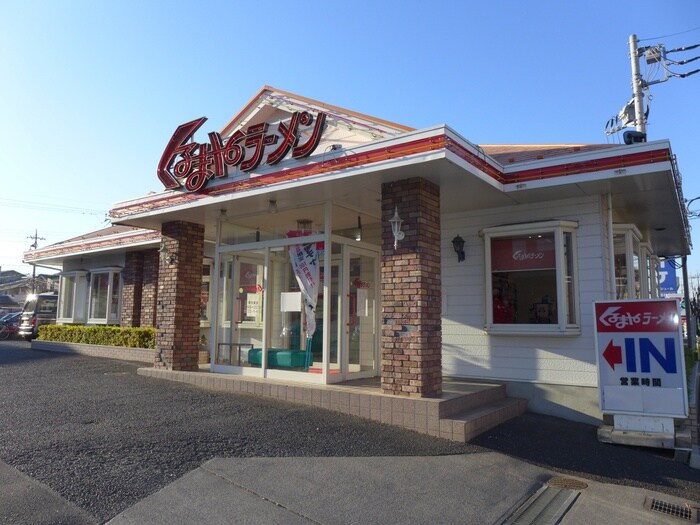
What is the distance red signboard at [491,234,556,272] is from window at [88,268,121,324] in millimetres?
12573

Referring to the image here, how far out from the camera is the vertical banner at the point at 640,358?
6.30m

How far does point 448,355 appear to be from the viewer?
884cm

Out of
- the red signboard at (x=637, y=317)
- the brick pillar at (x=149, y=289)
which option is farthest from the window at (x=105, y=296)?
the red signboard at (x=637, y=317)

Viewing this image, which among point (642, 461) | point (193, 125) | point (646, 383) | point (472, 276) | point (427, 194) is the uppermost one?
point (193, 125)

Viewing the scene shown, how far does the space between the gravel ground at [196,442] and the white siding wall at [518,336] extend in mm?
806

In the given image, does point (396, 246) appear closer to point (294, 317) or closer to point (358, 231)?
point (358, 231)

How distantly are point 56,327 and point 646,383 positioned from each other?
1616 centimetres

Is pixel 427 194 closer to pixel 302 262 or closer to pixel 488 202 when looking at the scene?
pixel 488 202

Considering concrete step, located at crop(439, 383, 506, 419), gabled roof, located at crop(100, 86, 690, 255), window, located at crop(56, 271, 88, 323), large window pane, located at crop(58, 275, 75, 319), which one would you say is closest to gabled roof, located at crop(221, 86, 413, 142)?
gabled roof, located at crop(100, 86, 690, 255)

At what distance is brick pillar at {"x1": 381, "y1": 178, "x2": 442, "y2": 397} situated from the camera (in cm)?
664

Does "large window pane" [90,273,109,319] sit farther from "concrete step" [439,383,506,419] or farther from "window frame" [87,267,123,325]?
"concrete step" [439,383,506,419]

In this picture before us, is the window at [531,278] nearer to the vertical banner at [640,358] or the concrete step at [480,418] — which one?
the vertical banner at [640,358]

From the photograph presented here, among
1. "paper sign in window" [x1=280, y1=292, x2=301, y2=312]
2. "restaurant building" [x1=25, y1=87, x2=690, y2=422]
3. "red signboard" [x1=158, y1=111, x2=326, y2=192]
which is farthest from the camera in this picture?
"paper sign in window" [x1=280, y1=292, x2=301, y2=312]

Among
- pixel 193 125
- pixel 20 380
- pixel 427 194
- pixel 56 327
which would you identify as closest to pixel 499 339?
pixel 427 194
